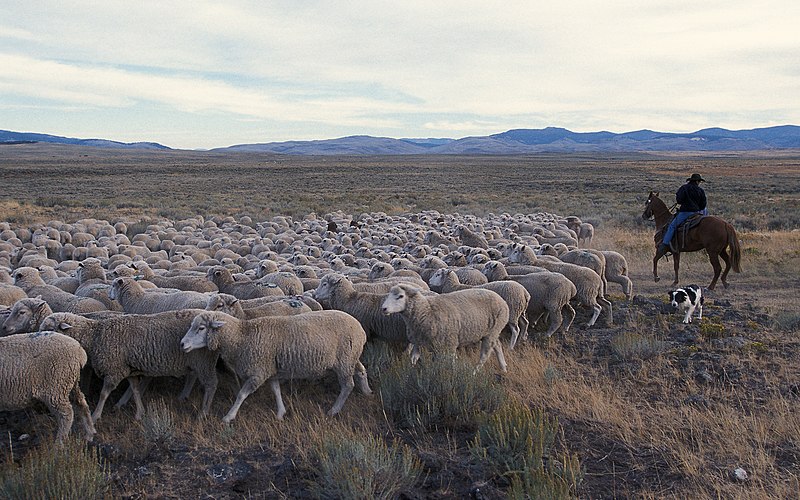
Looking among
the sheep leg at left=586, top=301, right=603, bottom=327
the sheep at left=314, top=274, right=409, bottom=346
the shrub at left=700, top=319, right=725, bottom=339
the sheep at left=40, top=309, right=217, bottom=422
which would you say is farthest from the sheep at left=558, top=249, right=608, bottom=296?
the sheep at left=40, top=309, right=217, bottom=422

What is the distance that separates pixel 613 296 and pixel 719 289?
304 centimetres

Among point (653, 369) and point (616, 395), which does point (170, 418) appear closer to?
point (616, 395)

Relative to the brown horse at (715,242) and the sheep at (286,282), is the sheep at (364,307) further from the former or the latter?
the brown horse at (715,242)

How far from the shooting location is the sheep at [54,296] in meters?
8.41

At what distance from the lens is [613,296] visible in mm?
12578

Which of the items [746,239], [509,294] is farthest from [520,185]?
[509,294]

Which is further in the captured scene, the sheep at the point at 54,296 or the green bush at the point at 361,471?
the sheep at the point at 54,296

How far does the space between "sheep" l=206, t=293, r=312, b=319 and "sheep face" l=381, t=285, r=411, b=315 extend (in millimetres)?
1205

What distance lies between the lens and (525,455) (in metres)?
5.21

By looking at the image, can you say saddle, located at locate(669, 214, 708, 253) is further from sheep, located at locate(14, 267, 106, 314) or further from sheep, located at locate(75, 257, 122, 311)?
sheep, located at locate(14, 267, 106, 314)

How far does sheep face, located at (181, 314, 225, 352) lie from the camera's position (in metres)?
6.38

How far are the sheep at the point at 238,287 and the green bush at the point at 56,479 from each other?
4.66m

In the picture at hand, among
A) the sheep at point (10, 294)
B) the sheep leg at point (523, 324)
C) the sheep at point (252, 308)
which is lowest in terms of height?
the sheep leg at point (523, 324)

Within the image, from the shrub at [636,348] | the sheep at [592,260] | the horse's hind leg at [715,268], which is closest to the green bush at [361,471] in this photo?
the shrub at [636,348]
